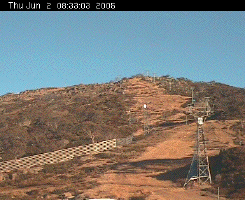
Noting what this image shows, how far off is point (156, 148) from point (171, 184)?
1082cm

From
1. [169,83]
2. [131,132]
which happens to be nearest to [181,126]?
[131,132]

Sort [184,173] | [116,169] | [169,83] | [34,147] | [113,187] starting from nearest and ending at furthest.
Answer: [113,187], [184,173], [116,169], [34,147], [169,83]

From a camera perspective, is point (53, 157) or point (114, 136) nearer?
point (53, 157)

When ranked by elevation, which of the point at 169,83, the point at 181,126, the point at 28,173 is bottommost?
the point at 28,173

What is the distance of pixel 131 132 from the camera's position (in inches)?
1857

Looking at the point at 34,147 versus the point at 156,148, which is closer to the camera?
the point at 156,148

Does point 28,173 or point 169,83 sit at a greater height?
point 169,83

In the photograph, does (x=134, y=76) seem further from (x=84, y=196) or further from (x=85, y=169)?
(x=84, y=196)

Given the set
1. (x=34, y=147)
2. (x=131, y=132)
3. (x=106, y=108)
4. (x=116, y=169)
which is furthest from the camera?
(x=106, y=108)

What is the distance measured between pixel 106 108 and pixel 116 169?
1077 inches

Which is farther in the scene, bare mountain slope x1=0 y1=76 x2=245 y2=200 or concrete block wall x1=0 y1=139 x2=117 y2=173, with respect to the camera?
concrete block wall x1=0 y1=139 x2=117 y2=173

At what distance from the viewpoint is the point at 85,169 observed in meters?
33.2

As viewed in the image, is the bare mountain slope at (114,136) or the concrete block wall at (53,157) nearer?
the bare mountain slope at (114,136)

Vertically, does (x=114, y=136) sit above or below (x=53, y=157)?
above
